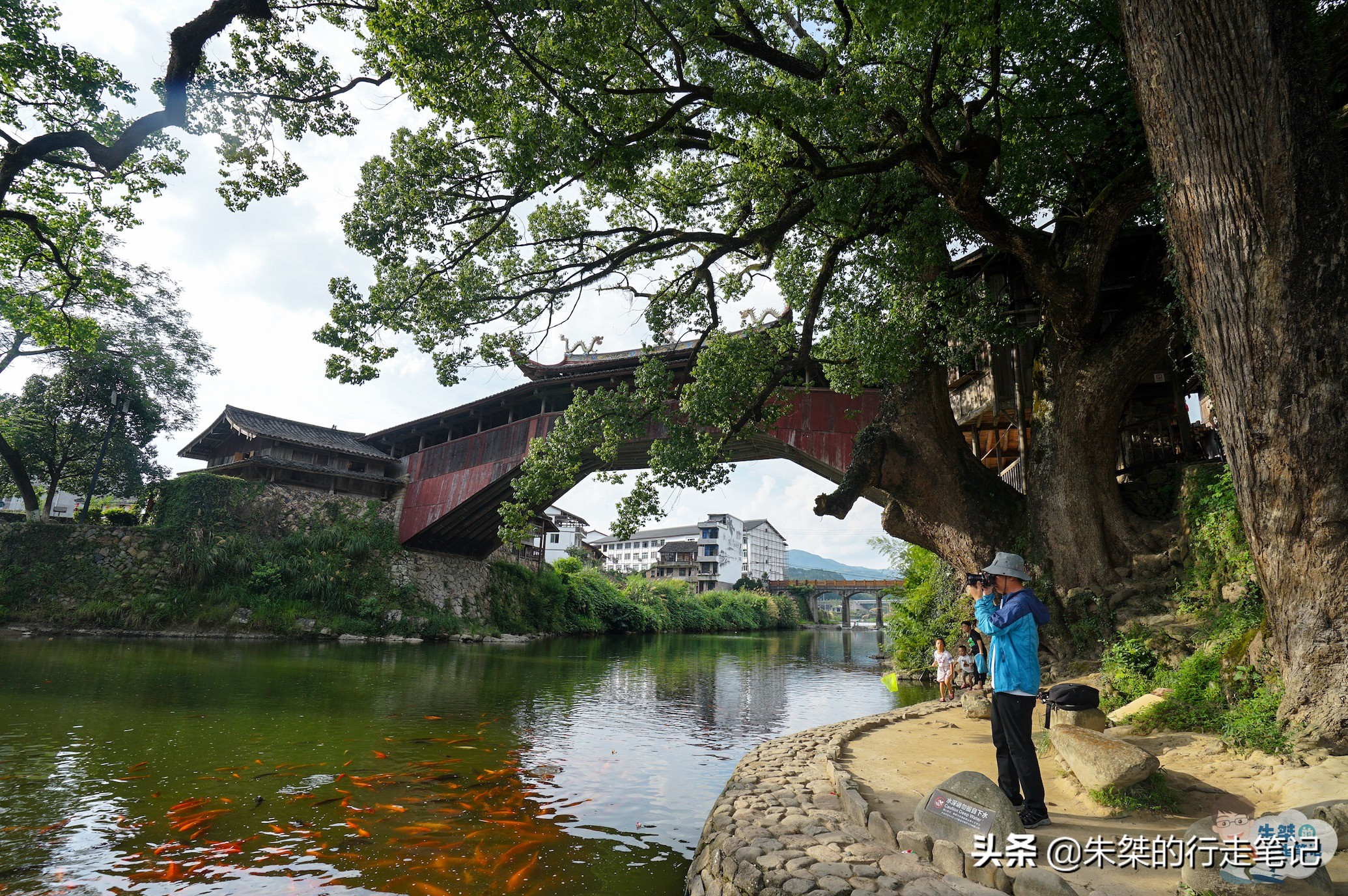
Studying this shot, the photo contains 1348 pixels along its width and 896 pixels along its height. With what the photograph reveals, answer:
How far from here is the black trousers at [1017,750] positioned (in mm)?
3684

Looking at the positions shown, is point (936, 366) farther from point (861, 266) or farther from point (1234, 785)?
point (1234, 785)

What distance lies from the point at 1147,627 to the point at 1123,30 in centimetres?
665

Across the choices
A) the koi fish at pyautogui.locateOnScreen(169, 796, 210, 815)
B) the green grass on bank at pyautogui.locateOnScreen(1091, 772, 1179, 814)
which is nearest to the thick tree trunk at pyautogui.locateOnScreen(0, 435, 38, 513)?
the koi fish at pyautogui.locateOnScreen(169, 796, 210, 815)

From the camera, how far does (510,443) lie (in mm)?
22234

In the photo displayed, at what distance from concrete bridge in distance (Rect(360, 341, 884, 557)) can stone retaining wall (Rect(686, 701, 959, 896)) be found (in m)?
10.4

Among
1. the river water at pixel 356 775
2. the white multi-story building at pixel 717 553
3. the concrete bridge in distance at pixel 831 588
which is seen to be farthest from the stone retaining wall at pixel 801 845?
the white multi-story building at pixel 717 553

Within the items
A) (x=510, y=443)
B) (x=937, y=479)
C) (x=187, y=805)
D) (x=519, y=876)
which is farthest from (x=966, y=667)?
(x=510, y=443)

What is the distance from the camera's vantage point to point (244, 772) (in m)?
5.70

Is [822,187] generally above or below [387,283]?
above

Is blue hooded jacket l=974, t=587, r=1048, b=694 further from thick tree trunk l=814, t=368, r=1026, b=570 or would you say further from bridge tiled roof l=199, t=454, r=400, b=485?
bridge tiled roof l=199, t=454, r=400, b=485

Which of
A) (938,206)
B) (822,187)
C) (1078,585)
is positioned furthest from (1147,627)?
(822,187)

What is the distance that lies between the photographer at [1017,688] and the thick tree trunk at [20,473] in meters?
26.6

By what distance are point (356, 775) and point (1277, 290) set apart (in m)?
8.33

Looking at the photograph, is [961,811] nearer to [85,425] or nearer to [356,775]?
[356,775]
